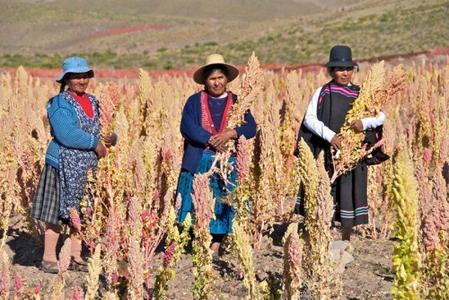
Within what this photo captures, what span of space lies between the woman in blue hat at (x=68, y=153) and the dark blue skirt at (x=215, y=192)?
1.70ft

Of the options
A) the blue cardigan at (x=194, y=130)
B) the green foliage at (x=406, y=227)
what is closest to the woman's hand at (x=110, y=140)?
the blue cardigan at (x=194, y=130)

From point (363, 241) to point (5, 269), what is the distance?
287 centimetres

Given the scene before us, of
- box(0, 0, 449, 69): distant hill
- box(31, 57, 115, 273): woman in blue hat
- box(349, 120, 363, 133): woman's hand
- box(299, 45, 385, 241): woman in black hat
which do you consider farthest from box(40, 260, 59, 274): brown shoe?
box(0, 0, 449, 69): distant hill

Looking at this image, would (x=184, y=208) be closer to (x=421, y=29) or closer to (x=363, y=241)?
(x=363, y=241)

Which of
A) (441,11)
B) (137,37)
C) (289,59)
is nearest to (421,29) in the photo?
(441,11)

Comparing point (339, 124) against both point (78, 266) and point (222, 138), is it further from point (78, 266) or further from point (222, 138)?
point (78, 266)

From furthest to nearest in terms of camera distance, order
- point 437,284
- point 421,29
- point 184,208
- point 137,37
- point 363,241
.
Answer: point 137,37, point 421,29, point 363,241, point 184,208, point 437,284

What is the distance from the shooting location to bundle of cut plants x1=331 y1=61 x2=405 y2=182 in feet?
10.6

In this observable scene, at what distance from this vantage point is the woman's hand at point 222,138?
3666 millimetres

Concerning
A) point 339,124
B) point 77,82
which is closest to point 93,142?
point 77,82

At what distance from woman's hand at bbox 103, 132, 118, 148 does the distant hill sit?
25575mm

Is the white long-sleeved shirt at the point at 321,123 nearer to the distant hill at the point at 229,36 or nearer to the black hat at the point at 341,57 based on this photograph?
the black hat at the point at 341,57

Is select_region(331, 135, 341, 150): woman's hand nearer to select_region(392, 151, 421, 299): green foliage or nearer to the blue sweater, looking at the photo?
the blue sweater

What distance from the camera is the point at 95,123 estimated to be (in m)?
3.76
